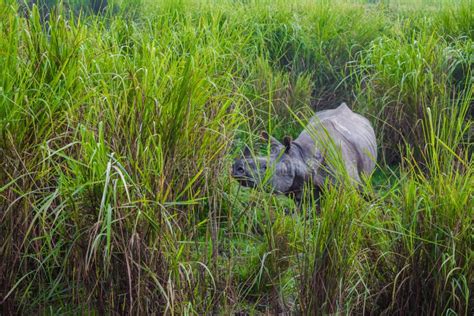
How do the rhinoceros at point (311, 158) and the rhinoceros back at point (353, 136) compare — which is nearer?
the rhinoceros at point (311, 158)

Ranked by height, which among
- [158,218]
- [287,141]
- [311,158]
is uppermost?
[158,218]

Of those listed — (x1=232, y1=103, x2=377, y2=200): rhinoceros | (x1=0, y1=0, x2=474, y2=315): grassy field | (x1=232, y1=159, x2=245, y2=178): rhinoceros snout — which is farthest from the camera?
(x1=232, y1=103, x2=377, y2=200): rhinoceros

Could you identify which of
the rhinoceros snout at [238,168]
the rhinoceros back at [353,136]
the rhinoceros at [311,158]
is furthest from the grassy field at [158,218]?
the rhinoceros back at [353,136]

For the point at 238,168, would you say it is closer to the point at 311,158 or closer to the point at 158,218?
the point at 311,158

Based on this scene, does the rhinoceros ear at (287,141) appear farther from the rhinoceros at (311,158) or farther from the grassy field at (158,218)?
the grassy field at (158,218)

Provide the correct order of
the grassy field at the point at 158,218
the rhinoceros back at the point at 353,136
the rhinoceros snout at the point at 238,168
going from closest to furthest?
the grassy field at the point at 158,218, the rhinoceros snout at the point at 238,168, the rhinoceros back at the point at 353,136

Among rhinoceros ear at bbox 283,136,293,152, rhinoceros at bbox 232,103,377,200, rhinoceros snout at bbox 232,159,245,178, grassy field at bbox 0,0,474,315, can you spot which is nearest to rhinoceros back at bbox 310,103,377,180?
rhinoceros at bbox 232,103,377,200

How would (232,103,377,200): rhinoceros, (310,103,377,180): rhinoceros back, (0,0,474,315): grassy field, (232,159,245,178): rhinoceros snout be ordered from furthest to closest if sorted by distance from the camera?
(310,103,377,180): rhinoceros back, (232,103,377,200): rhinoceros, (232,159,245,178): rhinoceros snout, (0,0,474,315): grassy field

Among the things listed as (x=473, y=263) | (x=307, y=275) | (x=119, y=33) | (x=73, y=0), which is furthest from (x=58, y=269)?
(x=73, y=0)

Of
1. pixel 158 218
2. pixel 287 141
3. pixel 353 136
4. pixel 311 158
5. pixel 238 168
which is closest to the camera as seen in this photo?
pixel 158 218

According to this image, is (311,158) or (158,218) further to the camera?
(311,158)

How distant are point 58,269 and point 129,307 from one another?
0.60m

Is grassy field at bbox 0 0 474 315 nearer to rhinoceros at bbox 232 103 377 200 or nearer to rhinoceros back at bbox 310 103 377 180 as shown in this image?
rhinoceros at bbox 232 103 377 200

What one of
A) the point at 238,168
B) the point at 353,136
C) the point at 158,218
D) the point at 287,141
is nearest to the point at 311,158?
the point at 287,141
